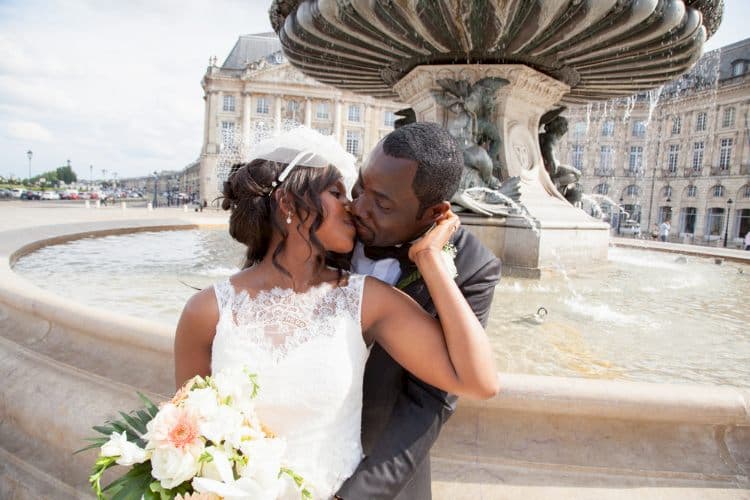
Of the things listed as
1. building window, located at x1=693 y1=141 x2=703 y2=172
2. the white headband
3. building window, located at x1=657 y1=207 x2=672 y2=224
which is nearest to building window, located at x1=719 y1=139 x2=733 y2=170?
building window, located at x1=693 y1=141 x2=703 y2=172

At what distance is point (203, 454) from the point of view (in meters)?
1.13

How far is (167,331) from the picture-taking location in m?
2.36

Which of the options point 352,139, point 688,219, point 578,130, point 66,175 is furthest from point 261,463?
point 66,175

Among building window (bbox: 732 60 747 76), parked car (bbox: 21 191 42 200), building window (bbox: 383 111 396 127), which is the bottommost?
parked car (bbox: 21 191 42 200)

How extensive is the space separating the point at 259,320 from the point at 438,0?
203 inches

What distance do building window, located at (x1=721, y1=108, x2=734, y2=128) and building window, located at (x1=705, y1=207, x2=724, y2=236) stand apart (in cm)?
698

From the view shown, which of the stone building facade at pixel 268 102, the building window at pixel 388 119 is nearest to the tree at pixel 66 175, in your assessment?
the stone building facade at pixel 268 102

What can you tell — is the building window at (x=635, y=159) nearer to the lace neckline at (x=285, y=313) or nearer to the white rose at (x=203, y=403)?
the lace neckline at (x=285, y=313)

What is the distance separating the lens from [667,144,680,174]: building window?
47875 millimetres

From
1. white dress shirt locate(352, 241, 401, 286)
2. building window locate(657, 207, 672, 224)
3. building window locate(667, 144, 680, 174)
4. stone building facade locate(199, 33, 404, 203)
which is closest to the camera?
white dress shirt locate(352, 241, 401, 286)

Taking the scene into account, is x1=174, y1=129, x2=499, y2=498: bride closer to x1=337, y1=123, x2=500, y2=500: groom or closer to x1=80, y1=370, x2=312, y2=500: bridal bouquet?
x1=337, y1=123, x2=500, y2=500: groom

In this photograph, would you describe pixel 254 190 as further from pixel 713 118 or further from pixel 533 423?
pixel 713 118

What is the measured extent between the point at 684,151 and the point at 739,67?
7683mm

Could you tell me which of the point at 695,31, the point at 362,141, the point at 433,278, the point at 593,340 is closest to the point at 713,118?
the point at 362,141
